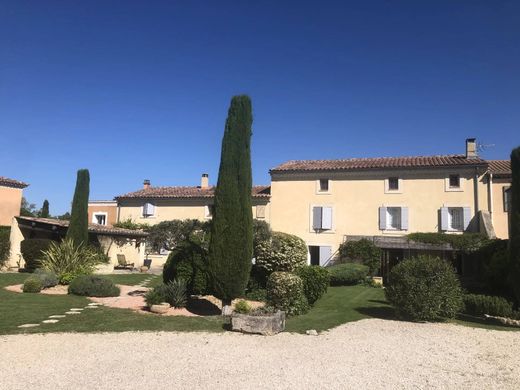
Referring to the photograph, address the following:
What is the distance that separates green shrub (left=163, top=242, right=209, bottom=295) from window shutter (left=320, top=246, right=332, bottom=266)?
49.4 feet

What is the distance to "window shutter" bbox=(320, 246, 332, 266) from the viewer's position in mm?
25438

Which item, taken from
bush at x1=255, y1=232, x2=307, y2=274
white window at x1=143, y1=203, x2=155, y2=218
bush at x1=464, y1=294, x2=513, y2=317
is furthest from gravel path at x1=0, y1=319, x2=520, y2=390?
white window at x1=143, y1=203, x2=155, y2=218

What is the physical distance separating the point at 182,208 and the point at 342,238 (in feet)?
38.0

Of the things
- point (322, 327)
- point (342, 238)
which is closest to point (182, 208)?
point (342, 238)

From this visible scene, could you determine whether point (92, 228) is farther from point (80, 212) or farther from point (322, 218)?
point (322, 218)

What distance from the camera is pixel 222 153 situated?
1072 centimetres

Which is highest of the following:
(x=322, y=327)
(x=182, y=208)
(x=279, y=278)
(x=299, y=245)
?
(x=182, y=208)

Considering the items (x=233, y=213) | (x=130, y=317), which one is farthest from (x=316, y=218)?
(x=130, y=317)

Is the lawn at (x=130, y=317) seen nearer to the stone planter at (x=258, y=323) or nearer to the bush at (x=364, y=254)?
the stone planter at (x=258, y=323)

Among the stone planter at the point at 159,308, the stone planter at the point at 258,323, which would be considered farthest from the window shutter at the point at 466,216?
the stone planter at the point at 159,308

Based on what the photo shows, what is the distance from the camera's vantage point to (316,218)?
2623cm

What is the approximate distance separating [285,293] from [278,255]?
2381 millimetres

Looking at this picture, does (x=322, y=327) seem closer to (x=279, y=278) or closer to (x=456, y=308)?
(x=279, y=278)

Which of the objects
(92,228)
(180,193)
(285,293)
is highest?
(180,193)
